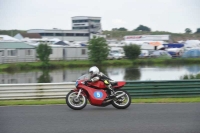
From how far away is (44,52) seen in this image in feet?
179

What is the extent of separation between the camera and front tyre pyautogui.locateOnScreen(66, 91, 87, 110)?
12.5 meters

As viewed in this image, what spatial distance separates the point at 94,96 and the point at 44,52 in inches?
1678

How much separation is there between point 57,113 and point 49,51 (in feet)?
144

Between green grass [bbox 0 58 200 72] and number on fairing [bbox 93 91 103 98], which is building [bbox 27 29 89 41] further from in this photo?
number on fairing [bbox 93 91 103 98]

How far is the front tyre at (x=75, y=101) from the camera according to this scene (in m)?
12.5

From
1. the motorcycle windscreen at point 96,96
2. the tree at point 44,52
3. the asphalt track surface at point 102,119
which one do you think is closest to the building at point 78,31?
the tree at point 44,52

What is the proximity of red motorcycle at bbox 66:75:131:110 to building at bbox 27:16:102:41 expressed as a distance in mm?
80766

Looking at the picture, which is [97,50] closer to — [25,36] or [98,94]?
[25,36]

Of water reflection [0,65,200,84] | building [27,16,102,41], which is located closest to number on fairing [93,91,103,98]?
water reflection [0,65,200,84]

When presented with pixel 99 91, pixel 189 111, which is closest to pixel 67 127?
pixel 99 91

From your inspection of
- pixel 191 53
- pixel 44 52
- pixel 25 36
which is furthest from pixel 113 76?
pixel 25 36

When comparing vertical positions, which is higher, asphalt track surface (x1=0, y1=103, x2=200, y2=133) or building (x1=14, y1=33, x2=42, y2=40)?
building (x1=14, y1=33, x2=42, y2=40)

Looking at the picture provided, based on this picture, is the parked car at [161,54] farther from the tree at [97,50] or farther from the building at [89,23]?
the building at [89,23]

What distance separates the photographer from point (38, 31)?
327ft
